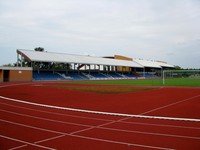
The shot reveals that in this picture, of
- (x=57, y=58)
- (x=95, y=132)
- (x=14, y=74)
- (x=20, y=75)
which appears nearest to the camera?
(x=95, y=132)

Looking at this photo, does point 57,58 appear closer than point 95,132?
No

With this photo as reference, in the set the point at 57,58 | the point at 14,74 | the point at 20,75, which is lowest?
the point at 20,75

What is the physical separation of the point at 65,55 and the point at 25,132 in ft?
175

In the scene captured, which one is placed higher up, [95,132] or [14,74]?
[14,74]

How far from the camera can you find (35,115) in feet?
37.1

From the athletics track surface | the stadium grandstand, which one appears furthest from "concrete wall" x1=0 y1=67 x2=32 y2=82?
the athletics track surface

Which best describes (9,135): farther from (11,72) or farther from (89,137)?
(11,72)

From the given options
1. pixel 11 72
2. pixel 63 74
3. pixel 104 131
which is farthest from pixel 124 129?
pixel 63 74

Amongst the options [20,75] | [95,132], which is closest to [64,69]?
[20,75]

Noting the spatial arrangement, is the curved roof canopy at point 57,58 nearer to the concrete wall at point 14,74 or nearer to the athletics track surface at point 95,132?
the concrete wall at point 14,74

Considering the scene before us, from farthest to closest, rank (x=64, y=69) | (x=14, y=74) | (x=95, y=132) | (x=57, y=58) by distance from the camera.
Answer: (x=64, y=69), (x=57, y=58), (x=14, y=74), (x=95, y=132)

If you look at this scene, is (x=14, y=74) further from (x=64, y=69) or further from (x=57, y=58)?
(x=64, y=69)

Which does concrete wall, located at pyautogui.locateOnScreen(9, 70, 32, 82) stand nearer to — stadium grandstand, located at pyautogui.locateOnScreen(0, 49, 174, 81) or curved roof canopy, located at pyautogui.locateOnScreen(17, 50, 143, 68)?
stadium grandstand, located at pyautogui.locateOnScreen(0, 49, 174, 81)

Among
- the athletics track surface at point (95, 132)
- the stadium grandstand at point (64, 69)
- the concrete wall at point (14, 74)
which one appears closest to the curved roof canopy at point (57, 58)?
the stadium grandstand at point (64, 69)
